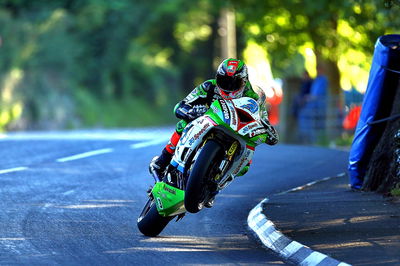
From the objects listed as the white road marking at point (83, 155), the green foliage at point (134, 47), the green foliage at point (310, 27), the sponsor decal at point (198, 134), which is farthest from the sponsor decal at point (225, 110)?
the green foliage at point (310, 27)

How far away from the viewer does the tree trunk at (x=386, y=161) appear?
528 inches

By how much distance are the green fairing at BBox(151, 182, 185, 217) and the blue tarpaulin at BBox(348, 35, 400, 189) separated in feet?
15.0

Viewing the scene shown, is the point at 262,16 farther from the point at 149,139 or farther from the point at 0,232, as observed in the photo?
the point at 0,232

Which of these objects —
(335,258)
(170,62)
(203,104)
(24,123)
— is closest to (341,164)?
(203,104)

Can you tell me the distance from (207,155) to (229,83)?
89 centimetres

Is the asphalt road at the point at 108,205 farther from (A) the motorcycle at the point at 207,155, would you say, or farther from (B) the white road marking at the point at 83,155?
(A) the motorcycle at the point at 207,155

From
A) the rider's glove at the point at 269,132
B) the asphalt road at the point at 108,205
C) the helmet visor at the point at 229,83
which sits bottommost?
the asphalt road at the point at 108,205

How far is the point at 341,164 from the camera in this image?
20125 millimetres

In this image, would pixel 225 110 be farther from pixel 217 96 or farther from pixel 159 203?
pixel 159 203

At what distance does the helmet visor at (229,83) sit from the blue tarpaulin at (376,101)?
3978 mm

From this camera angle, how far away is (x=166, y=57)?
2344 inches

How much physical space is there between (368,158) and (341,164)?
5.34 metres

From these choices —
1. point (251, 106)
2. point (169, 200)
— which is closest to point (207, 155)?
point (169, 200)

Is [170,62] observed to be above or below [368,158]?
below
